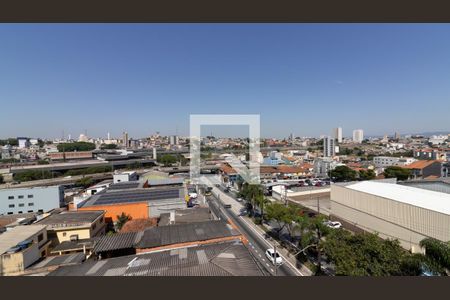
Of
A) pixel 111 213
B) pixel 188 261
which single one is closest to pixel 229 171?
pixel 111 213

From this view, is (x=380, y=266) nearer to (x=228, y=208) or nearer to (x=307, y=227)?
(x=307, y=227)

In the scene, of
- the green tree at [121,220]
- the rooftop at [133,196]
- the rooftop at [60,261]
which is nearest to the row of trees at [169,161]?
the rooftop at [133,196]

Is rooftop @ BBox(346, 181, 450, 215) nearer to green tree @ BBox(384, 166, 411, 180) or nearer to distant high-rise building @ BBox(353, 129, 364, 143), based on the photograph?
green tree @ BBox(384, 166, 411, 180)

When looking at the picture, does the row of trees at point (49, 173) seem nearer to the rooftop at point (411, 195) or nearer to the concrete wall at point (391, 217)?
the concrete wall at point (391, 217)

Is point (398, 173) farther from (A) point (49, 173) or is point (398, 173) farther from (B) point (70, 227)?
(A) point (49, 173)

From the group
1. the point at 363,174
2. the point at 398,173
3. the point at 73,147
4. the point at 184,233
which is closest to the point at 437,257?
the point at 184,233
